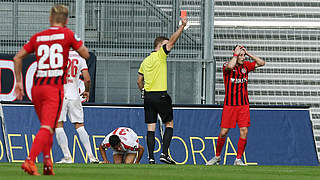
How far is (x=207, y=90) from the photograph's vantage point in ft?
45.1

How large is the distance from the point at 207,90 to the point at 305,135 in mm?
1975

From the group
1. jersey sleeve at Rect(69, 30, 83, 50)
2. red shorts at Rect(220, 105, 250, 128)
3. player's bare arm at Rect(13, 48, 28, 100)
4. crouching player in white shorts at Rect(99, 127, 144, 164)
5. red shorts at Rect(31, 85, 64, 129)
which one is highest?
jersey sleeve at Rect(69, 30, 83, 50)

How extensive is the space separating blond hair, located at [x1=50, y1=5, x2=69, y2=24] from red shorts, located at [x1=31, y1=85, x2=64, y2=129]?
59 cm

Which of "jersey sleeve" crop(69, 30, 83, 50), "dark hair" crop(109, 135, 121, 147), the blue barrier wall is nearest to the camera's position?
"jersey sleeve" crop(69, 30, 83, 50)

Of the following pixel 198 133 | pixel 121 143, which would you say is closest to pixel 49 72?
pixel 121 143

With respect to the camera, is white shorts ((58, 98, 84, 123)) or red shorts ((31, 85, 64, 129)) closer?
red shorts ((31, 85, 64, 129))

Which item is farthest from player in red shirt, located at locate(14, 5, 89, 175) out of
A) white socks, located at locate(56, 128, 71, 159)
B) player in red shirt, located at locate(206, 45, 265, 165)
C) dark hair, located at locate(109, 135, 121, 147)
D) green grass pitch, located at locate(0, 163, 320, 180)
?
player in red shirt, located at locate(206, 45, 265, 165)

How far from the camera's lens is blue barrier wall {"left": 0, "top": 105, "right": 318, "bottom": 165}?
12648 millimetres

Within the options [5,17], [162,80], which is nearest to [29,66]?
[5,17]

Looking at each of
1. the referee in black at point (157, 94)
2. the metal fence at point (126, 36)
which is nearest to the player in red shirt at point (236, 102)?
the referee in black at point (157, 94)

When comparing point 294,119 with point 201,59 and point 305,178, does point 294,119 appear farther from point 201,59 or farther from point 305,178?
point 305,178

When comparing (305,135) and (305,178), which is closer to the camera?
(305,178)

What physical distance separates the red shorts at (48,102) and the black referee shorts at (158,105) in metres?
3.82

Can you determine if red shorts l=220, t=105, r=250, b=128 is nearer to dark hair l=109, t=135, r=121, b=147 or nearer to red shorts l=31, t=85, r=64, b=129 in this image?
dark hair l=109, t=135, r=121, b=147
